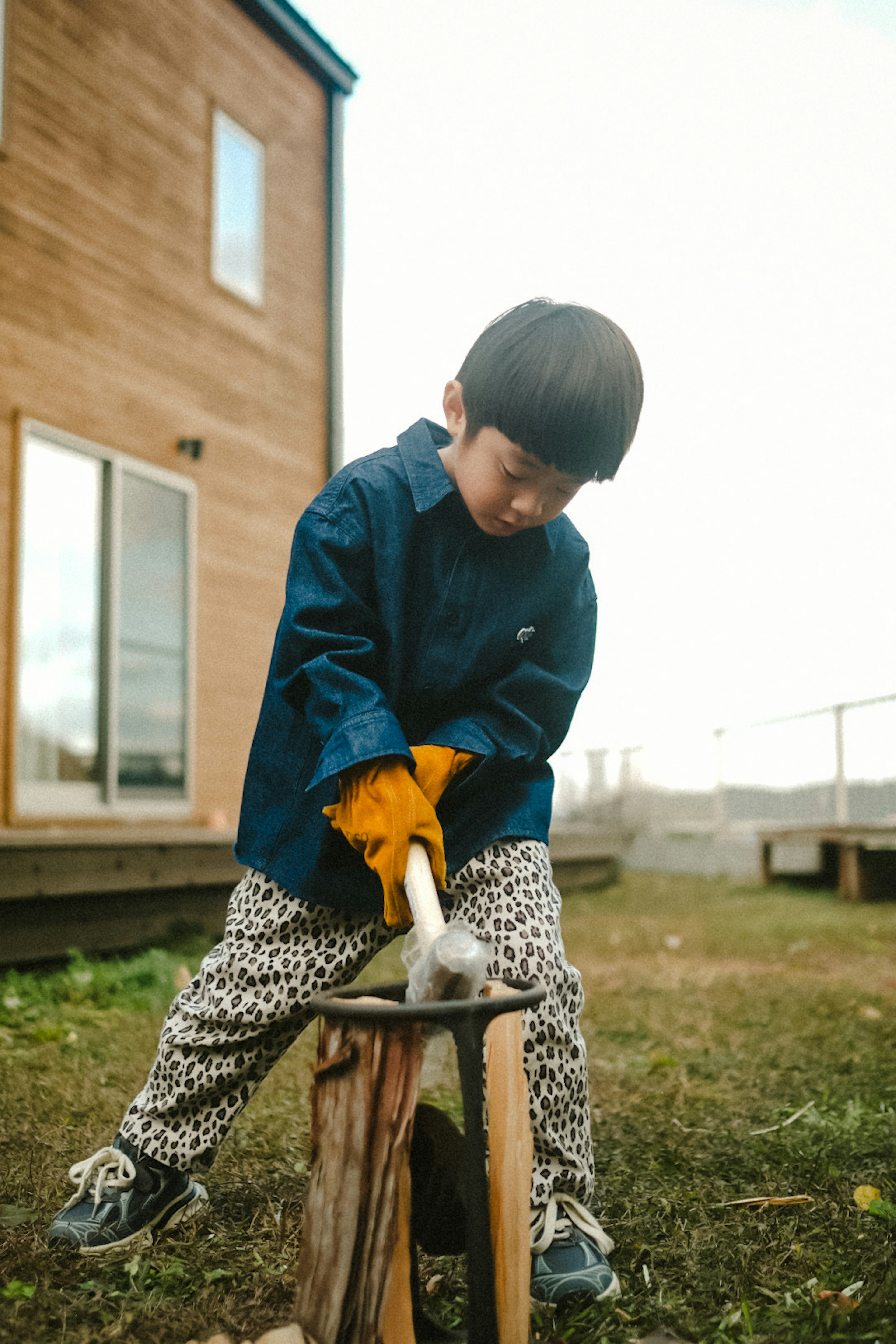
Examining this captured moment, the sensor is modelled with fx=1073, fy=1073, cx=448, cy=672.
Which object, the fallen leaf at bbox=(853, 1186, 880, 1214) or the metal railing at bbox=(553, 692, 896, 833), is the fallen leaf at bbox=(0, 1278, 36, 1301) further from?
the metal railing at bbox=(553, 692, 896, 833)

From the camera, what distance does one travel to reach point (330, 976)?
5.89ft

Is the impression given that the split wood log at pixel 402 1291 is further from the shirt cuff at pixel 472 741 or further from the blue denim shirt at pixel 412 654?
the shirt cuff at pixel 472 741

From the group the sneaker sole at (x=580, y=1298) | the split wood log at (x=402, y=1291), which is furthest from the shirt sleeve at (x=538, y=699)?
the sneaker sole at (x=580, y=1298)

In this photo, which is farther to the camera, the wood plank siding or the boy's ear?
the wood plank siding

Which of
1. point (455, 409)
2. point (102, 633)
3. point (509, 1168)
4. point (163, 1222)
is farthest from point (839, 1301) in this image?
point (102, 633)

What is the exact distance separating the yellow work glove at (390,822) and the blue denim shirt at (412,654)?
174 millimetres

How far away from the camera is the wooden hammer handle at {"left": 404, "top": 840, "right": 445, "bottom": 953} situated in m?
1.36

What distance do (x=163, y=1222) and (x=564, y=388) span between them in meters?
1.51

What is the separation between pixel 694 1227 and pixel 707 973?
289cm

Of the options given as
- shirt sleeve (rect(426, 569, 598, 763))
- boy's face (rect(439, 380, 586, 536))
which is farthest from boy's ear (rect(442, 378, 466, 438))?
shirt sleeve (rect(426, 569, 598, 763))

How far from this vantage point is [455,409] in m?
1.84

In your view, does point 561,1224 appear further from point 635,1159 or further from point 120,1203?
point 120,1203

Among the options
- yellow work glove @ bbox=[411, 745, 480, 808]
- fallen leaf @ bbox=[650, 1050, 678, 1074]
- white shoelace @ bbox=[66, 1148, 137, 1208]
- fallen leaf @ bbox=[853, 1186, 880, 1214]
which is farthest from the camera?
fallen leaf @ bbox=[650, 1050, 678, 1074]

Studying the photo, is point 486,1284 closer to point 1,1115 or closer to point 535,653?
point 535,653
